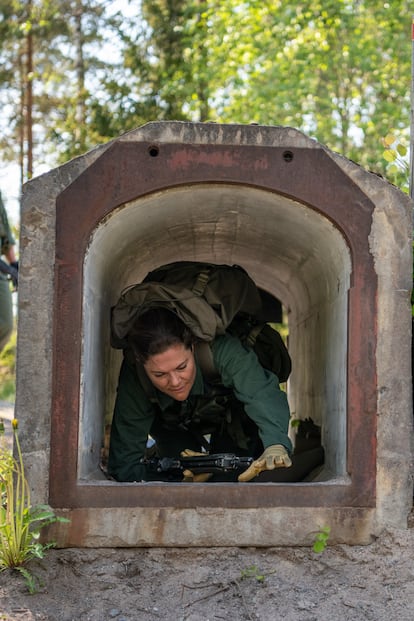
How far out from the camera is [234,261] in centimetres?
540

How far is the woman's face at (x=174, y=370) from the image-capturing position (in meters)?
3.75

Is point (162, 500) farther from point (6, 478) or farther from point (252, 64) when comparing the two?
point (252, 64)

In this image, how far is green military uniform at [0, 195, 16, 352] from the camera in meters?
6.17

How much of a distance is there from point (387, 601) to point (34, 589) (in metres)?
1.35

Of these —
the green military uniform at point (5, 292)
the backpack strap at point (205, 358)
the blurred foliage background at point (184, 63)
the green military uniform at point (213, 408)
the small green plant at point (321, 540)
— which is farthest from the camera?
the blurred foliage background at point (184, 63)

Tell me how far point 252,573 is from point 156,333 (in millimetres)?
1194

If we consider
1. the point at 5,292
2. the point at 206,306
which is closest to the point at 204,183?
the point at 206,306

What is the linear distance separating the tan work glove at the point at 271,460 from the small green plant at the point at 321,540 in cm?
32

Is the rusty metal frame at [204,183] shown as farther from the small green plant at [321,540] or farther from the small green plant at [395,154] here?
the small green plant at [395,154]

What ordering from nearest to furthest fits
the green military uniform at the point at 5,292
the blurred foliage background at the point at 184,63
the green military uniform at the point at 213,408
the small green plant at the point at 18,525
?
the small green plant at the point at 18,525 → the green military uniform at the point at 213,408 → the green military uniform at the point at 5,292 → the blurred foliage background at the point at 184,63

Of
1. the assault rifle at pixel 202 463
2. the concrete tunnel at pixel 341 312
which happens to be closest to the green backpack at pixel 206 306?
the concrete tunnel at pixel 341 312

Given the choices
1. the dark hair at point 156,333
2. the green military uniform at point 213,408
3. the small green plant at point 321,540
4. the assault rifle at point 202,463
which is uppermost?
the dark hair at point 156,333

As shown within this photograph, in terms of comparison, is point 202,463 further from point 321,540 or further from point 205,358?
point 321,540

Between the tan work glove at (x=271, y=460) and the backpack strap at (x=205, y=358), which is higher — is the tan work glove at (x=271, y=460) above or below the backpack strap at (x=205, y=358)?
below
